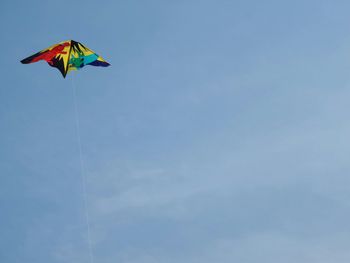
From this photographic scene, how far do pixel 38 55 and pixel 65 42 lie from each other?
205 cm

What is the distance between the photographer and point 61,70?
38.6m

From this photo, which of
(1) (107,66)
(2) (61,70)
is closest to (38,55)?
(2) (61,70)

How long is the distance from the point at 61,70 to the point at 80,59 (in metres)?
1.51

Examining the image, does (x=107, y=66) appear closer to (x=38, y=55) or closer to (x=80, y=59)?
(x=80, y=59)

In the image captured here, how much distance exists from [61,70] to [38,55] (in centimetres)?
185

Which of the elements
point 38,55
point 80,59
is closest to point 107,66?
point 80,59

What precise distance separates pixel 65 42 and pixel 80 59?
1524 millimetres

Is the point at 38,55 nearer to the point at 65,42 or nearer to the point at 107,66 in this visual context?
the point at 65,42

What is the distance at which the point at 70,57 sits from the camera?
38.9 m

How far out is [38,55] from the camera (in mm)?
37781

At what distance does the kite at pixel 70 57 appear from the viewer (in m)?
38.4

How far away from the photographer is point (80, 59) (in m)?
38.9

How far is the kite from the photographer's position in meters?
38.4

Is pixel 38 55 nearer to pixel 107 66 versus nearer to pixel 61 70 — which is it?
pixel 61 70
